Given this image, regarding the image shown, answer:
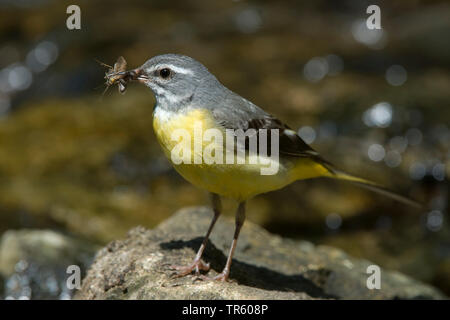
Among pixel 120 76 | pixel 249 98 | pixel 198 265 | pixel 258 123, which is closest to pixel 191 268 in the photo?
pixel 198 265

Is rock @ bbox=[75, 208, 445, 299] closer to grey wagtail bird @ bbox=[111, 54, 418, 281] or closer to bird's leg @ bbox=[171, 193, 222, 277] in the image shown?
bird's leg @ bbox=[171, 193, 222, 277]

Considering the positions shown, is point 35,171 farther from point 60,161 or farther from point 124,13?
point 124,13

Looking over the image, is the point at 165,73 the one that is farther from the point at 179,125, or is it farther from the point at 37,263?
the point at 37,263

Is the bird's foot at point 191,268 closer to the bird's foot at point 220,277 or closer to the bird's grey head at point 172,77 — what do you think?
the bird's foot at point 220,277

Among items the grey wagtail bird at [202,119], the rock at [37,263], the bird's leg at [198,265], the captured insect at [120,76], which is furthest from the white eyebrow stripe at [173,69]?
the rock at [37,263]

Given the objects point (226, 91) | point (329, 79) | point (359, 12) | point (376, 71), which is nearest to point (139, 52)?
point (329, 79)

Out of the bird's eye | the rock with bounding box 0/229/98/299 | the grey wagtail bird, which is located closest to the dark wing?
the grey wagtail bird
